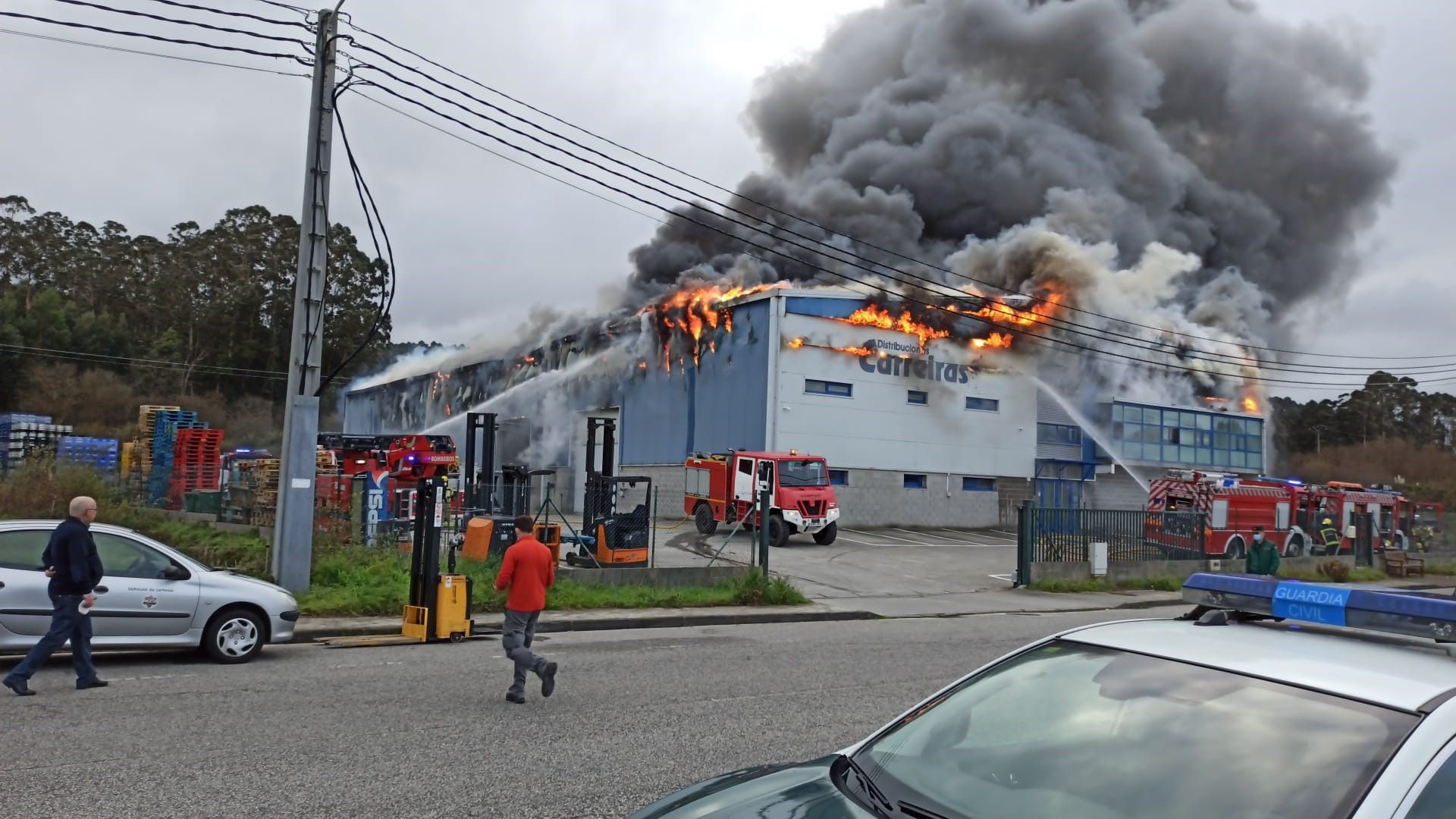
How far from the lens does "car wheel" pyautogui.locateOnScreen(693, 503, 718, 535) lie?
27.4 metres

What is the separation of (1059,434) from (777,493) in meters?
18.2

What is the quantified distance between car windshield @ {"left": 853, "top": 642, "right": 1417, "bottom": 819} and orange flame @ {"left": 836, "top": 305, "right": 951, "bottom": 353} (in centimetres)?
3235

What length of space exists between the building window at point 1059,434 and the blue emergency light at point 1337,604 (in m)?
38.1

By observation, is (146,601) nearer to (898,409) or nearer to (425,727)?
(425,727)

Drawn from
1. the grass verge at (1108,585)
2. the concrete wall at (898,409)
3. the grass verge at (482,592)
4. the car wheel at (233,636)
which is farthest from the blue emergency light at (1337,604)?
the concrete wall at (898,409)

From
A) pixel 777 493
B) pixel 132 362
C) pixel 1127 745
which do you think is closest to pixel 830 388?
pixel 777 493

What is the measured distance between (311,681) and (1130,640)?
768cm

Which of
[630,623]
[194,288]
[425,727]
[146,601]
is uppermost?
[194,288]

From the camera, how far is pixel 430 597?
11.7 metres

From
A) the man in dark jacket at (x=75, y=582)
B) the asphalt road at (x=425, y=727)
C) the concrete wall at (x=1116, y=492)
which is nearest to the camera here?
the asphalt road at (x=425, y=727)

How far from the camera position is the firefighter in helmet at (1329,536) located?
28484 mm

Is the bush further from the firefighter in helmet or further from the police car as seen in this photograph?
the police car

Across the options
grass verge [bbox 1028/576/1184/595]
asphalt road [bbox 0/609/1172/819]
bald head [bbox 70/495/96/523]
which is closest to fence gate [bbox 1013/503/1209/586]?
grass verge [bbox 1028/576/1184/595]

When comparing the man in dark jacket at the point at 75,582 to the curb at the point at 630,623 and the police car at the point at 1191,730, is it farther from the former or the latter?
the police car at the point at 1191,730
